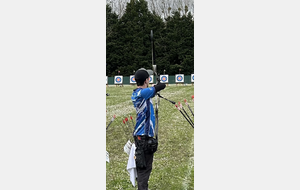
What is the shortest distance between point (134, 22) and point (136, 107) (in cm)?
125

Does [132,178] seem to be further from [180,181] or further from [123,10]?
[123,10]

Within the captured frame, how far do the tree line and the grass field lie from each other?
0.30m

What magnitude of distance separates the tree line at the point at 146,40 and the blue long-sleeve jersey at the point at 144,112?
0.54 m

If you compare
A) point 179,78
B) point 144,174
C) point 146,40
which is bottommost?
point 144,174

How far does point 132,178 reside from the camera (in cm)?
389

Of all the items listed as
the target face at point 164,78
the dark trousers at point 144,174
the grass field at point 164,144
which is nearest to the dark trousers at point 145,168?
the dark trousers at point 144,174

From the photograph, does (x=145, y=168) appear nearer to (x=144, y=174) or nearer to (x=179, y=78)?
(x=144, y=174)

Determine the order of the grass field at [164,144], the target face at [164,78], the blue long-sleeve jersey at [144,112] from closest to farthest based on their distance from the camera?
the blue long-sleeve jersey at [144,112], the grass field at [164,144], the target face at [164,78]

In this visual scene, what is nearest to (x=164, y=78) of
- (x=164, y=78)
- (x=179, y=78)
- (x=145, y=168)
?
(x=164, y=78)

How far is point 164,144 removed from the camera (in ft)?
13.3

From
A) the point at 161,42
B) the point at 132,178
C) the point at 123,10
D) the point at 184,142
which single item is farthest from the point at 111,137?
the point at 123,10

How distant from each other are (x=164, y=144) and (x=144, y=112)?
26.0 inches

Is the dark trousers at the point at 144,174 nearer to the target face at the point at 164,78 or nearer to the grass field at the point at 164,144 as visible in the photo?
the grass field at the point at 164,144

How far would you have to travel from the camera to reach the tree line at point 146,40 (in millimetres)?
4035
